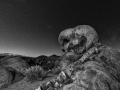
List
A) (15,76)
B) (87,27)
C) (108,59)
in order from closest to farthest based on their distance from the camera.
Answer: (108,59) → (15,76) → (87,27)

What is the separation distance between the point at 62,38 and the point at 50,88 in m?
14.7

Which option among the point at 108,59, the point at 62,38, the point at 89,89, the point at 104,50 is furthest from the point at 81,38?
the point at 89,89

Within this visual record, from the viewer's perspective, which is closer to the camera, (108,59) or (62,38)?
(108,59)

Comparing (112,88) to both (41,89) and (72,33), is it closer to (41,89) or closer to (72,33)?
(41,89)

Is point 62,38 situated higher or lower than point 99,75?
higher

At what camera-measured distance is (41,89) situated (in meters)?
4.79

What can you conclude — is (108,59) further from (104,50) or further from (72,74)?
(72,74)

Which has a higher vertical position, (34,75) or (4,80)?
(34,75)

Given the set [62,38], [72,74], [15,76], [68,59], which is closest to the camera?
[72,74]

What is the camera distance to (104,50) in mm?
10961

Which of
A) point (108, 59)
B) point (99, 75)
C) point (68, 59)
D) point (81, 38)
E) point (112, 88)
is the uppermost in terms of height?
point (81, 38)

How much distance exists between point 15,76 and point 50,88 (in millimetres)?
7544

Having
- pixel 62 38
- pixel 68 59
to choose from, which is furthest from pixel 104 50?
pixel 62 38

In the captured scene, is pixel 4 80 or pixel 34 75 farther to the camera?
pixel 4 80
